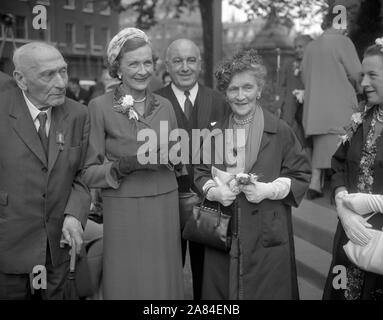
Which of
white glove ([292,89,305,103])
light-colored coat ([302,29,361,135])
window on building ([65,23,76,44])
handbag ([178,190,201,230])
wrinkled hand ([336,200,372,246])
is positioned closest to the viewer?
wrinkled hand ([336,200,372,246])

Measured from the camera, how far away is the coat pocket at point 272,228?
10.3 ft

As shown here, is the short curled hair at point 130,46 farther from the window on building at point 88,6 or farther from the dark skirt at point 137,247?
the window on building at point 88,6

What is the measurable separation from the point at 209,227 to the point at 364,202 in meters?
0.90

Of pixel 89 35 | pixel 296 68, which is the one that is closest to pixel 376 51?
pixel 296 68

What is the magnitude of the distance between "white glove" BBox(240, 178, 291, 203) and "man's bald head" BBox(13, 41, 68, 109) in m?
1.19

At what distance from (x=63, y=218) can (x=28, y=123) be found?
0.58 m

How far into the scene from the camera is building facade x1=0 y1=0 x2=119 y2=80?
495 centimetres

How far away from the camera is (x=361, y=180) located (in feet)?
9.89

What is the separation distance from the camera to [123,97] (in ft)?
10.4

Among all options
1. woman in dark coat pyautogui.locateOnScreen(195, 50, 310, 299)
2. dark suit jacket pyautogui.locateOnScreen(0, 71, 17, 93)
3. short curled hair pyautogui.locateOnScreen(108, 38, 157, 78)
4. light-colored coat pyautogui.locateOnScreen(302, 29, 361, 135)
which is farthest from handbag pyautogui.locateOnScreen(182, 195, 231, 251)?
light-colored coat pyautogui.locateOnScreen(302, 29, 361, 135)

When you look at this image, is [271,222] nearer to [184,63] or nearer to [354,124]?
[354,124]

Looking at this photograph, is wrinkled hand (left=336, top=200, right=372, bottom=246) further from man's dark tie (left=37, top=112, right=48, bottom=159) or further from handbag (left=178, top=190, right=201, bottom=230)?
man's dark tie (left=37, top=112, right=48, bottom=159)
